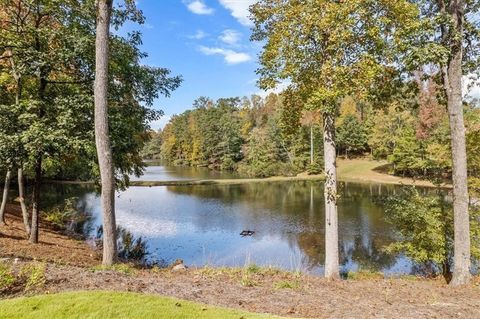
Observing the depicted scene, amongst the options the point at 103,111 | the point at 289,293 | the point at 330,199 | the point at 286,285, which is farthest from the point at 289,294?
the point at 103,111

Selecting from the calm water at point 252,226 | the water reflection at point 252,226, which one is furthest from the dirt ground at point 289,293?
the water reflection at point 252,226

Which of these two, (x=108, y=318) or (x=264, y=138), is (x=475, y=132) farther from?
(x=264, y=138)

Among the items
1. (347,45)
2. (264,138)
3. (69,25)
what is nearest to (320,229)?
(347,45)

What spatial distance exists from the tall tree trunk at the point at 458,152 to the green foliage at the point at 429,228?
115 inches

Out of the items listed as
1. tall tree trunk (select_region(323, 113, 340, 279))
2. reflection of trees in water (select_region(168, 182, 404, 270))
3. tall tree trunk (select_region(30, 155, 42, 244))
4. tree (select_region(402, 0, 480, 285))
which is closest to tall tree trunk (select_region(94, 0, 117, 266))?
tall tree trunk (select_region(30, 155, 42, 244))

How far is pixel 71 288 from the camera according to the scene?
206 inches

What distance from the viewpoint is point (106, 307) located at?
4.43 meters

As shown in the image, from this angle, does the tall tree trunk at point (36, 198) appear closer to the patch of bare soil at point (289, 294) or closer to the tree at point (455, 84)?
the patch of bare soil at point (289, 294)

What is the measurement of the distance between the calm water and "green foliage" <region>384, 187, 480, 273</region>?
10.2 ft

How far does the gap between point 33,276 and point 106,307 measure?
55.1 inches

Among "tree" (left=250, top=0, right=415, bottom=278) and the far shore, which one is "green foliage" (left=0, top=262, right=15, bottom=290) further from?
the far shore

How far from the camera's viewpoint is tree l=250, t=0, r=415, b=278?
332 inches

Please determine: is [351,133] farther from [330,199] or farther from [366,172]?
[330,199]

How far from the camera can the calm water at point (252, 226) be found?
16.5 metres
